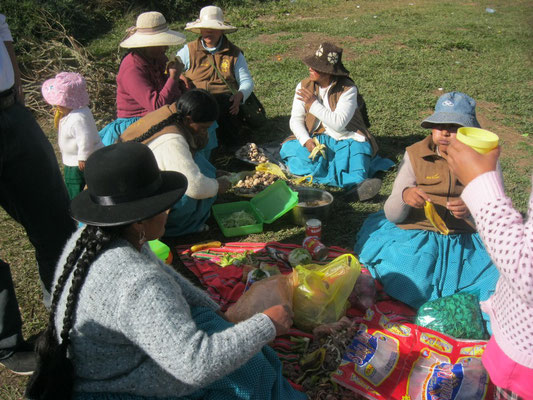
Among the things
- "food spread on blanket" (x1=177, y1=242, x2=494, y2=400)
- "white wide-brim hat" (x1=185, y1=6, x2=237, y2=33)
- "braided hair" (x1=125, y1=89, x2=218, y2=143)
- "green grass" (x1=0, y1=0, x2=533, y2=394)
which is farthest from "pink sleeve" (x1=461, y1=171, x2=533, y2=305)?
"white wide-brim hat" (x1=185, y1=6, x2=237, y2=33)

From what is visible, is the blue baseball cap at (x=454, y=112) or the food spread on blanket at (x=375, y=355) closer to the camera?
the food spread on blanket at (x=375, y=355)

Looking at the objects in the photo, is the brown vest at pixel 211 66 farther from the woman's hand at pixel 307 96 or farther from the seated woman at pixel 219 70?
the woman's hand at pixel 307 96

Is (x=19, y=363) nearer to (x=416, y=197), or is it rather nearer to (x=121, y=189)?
(x=121, y=189)

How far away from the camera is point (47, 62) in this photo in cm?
755

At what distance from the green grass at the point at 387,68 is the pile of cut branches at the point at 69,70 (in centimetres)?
150


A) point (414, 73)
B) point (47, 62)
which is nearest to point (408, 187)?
point (414, 73)

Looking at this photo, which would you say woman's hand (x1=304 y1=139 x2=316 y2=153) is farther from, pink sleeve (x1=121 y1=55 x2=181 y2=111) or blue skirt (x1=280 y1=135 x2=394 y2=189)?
pink sleeve (x1=121 y1=55 x2=181 y2=111)

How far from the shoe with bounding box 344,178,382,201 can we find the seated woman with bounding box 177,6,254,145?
1.87 m

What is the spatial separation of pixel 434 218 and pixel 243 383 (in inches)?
70.6

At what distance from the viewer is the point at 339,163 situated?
5.09m

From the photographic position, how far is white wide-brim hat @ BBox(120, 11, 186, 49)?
478 centimetres

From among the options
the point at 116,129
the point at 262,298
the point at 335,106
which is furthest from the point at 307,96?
the point at 262,298

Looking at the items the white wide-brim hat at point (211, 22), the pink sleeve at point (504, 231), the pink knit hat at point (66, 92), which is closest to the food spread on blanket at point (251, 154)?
the white wide-brim hat at point (211, 22)

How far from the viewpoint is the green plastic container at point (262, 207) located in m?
4.30
